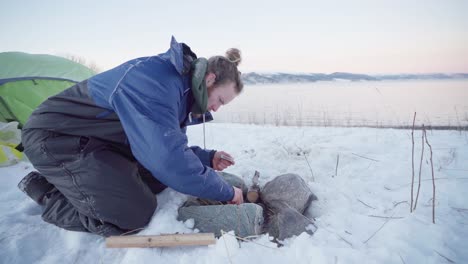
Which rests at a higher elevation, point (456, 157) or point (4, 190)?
point (456, 157)

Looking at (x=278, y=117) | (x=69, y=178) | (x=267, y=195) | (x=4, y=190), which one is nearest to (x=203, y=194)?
(x=267, y=195)

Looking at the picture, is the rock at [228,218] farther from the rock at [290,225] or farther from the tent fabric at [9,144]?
the tent fabric at [9,144]

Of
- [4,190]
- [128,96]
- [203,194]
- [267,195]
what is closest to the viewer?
[128,96]

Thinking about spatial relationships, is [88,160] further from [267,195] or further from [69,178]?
[267,195]

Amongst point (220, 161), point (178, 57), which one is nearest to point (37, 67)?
point (220, 161)

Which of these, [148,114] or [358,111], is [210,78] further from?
[358,111]

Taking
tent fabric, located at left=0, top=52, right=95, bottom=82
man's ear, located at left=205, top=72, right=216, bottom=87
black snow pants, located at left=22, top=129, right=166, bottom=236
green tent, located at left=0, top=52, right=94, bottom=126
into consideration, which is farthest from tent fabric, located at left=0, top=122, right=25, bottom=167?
man's ear, located at left=205, top=72, right=216, bottom=87

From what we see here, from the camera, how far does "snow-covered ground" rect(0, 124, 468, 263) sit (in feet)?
5.16

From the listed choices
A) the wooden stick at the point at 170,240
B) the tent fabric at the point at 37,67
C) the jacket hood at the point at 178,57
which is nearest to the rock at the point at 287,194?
the wooden stick at the point at 170,240

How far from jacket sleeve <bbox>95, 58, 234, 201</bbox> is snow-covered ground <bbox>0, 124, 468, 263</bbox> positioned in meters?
0.45

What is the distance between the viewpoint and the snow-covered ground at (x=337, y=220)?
1574mm

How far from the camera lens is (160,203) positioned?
2.33 meters

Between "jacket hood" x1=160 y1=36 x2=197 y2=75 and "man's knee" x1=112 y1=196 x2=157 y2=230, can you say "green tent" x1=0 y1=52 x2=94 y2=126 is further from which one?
"jacket hood" x1=160 y1=36 x2=197 y2=75

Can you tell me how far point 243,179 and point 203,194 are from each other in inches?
41.9
